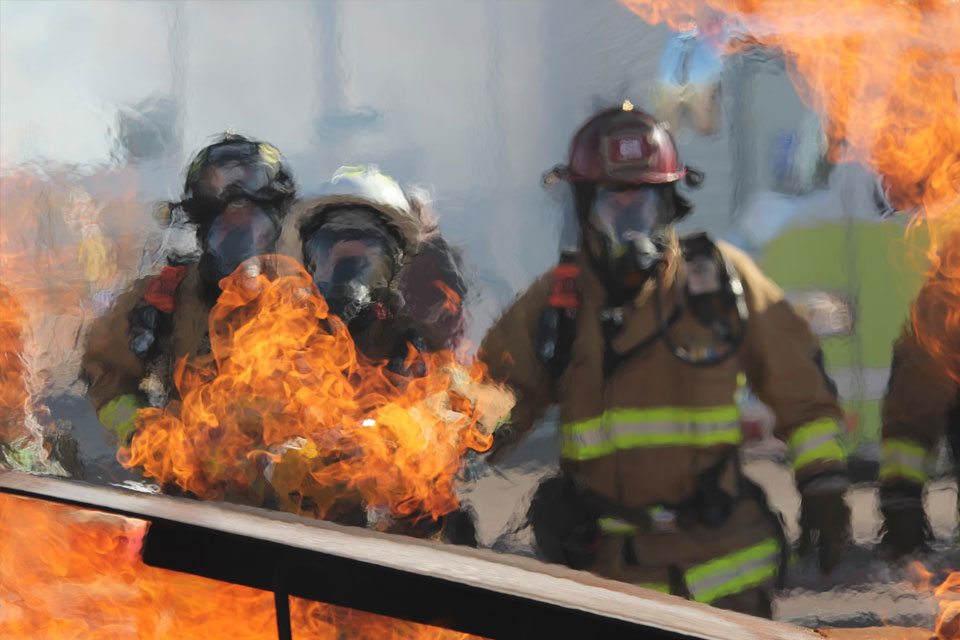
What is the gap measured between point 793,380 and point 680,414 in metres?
0.39

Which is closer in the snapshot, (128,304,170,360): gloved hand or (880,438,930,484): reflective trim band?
(880,438,930,484): reflective trim band

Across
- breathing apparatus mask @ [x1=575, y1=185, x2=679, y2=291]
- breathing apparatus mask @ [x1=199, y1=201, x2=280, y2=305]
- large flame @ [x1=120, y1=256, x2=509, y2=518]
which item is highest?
breathing apparatus mask @ [x1=575, y1=185, x2=679, y2=291]

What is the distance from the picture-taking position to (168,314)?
12.0 ft

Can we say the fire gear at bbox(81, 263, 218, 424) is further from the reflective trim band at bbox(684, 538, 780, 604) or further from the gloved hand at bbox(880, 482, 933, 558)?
the gloved hand at bbox(880, 482, 933, 558)

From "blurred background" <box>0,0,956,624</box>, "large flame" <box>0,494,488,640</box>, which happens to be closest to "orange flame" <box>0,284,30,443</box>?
"blurred background" <box>0,0,956,624</box>

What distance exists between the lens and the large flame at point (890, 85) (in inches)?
126

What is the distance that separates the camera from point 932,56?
4957 millimetres

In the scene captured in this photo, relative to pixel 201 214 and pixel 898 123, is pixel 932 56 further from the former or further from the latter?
pixel 201 214

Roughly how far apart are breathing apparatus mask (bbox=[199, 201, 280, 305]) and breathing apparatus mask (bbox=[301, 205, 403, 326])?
0.36 m

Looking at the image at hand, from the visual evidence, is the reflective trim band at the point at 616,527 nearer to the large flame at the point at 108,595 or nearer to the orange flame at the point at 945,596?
the orange flame at the point at 945,596

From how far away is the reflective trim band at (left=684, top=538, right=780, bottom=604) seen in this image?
2672 millimetres

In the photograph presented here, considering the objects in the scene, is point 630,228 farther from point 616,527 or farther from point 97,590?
point 97,590

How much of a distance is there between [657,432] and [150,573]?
1.66m

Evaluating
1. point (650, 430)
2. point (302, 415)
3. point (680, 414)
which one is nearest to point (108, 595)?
point (302, 415)
